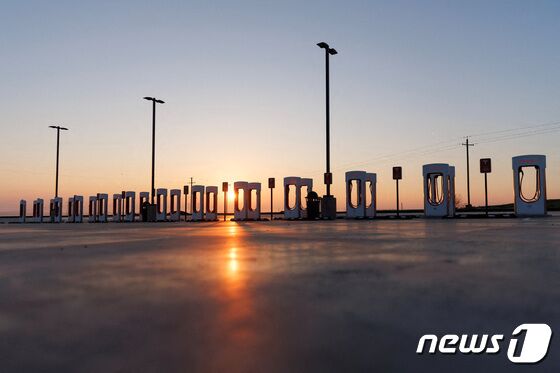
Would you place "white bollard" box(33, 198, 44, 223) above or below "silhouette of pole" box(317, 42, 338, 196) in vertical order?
below

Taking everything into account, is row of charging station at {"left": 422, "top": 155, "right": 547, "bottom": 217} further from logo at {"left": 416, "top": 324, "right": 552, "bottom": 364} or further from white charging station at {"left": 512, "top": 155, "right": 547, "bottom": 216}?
logo at {"left": 416, "top": 324, "right": 552, "bottom": 364}

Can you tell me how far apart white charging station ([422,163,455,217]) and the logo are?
25205 millimetres

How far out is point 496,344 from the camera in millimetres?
2227

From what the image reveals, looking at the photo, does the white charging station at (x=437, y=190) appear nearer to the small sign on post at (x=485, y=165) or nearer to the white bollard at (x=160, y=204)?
the small sign on post at (x=485, y=165)

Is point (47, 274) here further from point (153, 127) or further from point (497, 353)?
point (153, 127)

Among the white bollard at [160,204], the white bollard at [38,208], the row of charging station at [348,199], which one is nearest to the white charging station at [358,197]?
the row of charging station at [348,199]

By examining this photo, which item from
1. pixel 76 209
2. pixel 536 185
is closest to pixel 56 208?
pixel 76 209

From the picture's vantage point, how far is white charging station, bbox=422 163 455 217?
1038 inches

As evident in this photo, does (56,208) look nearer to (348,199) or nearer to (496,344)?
(348,199)

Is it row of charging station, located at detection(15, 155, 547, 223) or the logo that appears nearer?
the logo

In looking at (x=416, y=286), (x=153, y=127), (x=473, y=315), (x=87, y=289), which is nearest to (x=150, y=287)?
(x=87, y=289)

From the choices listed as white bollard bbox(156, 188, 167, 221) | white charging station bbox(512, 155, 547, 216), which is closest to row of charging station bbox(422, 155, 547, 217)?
white charging station bbox(512, 155, 547, 216)

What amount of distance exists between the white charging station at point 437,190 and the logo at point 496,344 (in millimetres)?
25205

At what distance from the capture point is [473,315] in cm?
270
